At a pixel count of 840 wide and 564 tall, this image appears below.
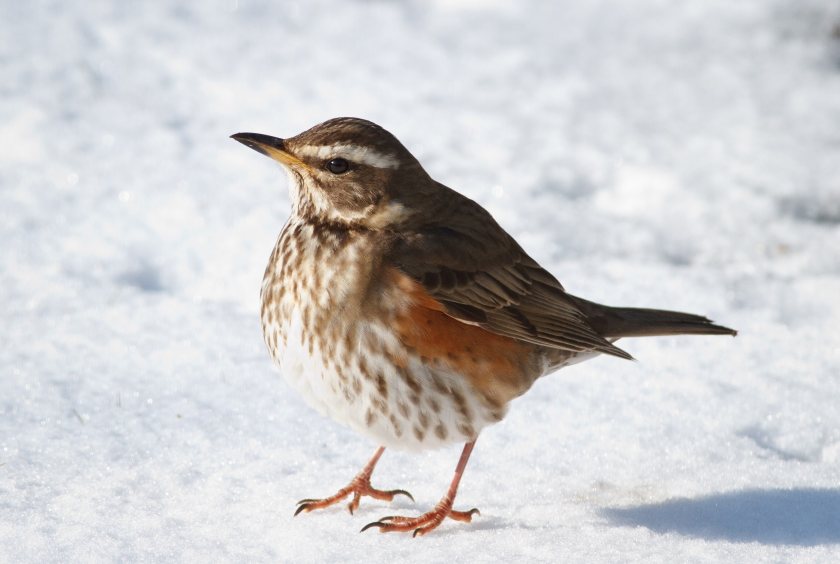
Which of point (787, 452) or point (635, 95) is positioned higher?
point (635, 95)

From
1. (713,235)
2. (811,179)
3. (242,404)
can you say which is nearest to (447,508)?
(242,404)

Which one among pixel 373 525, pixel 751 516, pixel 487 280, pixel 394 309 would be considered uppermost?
pixel 487 280

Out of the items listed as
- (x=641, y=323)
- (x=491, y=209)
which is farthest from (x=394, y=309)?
(x=491, y=209)

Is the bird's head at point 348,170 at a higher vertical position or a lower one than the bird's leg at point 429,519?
higher

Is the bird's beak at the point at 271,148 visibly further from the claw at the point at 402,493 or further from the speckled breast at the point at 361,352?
the claw at the point at 402,493

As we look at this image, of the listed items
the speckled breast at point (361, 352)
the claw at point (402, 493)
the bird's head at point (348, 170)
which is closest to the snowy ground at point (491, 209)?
the claw at point (402, 493)

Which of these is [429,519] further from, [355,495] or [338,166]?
[338,166]

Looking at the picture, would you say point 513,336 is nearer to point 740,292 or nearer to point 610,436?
point 610,436
